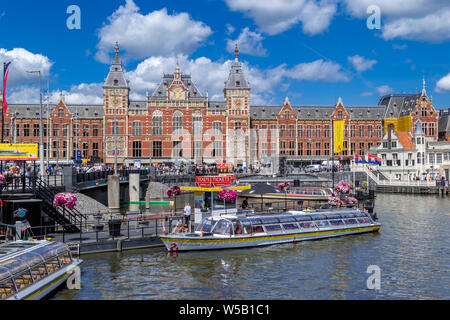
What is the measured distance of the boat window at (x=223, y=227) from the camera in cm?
2848

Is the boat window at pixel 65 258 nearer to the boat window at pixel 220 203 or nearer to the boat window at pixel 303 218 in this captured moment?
the boat window at pixel 220 203

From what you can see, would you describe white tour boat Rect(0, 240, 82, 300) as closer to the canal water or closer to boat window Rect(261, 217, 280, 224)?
the canal water

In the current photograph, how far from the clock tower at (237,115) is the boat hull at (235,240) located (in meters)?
60.7

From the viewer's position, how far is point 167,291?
805 inches

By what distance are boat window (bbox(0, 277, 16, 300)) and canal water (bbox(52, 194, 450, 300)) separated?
324cm

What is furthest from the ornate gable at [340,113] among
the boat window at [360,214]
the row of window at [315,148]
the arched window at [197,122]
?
the boat window at [360,214]

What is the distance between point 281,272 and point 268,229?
6.67 metres

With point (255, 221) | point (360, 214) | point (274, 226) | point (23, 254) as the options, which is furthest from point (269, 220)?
point (23, 254)

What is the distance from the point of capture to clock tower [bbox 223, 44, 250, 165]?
92.6 m

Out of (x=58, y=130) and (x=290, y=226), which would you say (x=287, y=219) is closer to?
(x=290, y=226)

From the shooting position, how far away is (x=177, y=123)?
3620 inches

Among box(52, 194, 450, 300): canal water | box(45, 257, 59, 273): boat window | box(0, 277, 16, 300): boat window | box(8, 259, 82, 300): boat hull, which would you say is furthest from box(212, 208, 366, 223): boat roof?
box(0, 277, 16, 300): boat window
